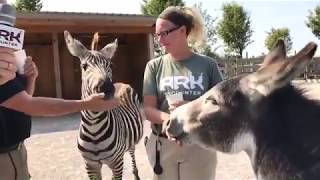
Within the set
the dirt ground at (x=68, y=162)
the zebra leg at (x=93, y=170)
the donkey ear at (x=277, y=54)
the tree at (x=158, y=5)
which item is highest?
the tree at (x=158, y=5)

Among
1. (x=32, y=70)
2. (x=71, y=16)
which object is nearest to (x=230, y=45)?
(x=71, y=16)

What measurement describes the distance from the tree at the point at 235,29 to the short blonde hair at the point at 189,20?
1621 inches

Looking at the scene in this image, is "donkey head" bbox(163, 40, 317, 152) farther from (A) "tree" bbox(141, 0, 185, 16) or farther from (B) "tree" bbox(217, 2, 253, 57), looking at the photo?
(B) "tree" bbox(217, 2, 253, 57)

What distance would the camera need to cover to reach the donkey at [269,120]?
2.68m

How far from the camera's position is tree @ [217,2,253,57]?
45031 millimetres

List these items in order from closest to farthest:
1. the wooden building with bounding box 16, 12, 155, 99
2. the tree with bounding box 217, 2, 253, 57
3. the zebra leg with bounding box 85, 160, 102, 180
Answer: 1. the zebra leg with bounding box 85, 160, 102, 180
2. the wooden building with bounding box 16, 12, 155, 99
3. the tree with bounding box 217, 2, 253, 57

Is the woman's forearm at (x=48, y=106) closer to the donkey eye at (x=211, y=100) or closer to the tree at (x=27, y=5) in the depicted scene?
the donkey eye at (x=211, y=100)

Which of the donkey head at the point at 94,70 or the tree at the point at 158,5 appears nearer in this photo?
the donkey head at the point at 94,70

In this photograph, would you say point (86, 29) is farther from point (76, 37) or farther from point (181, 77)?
point (181, 77)

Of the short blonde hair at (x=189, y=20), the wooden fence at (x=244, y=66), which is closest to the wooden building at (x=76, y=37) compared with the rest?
the wooden fence at (x=244, y=66)

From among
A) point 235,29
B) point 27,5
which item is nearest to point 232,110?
point 27,5

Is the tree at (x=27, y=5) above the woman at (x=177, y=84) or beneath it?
above

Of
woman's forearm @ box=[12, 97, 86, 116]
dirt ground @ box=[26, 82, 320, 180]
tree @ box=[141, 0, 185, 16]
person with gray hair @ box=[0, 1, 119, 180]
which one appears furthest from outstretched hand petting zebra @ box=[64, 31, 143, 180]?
tree @ box=[141, 0, 185, 16]

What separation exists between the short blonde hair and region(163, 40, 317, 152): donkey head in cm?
101
